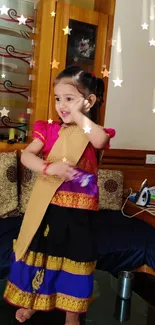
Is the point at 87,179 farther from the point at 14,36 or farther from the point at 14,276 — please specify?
the point at 14,36

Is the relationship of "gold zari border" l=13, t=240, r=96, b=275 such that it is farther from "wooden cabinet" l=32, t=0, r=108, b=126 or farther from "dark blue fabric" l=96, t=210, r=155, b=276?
"wooden cabinet" l=32, t=0, r=108, b=126

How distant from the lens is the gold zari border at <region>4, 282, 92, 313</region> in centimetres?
86

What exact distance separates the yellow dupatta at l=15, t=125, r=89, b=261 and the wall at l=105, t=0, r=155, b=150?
1.04 m

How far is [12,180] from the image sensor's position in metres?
1.54

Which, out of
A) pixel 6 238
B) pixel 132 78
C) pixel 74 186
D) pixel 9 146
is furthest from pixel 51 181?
pixel 132 78

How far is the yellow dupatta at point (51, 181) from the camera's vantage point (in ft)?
2.68

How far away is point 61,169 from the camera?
0.76 metres

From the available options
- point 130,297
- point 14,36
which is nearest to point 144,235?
point 130,297

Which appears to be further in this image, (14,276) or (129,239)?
(129,239)

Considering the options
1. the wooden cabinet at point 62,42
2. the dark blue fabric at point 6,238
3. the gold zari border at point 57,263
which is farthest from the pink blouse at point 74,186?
the wooden cabinet at point 62,42

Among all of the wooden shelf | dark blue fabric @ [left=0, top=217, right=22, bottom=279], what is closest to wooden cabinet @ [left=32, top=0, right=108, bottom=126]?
the wooden shelf

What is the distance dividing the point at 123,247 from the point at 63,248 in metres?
0.65

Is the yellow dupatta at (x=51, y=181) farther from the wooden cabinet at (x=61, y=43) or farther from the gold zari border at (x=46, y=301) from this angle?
the wooden cabinet at (x=61, y=43)

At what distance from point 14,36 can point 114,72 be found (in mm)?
586
